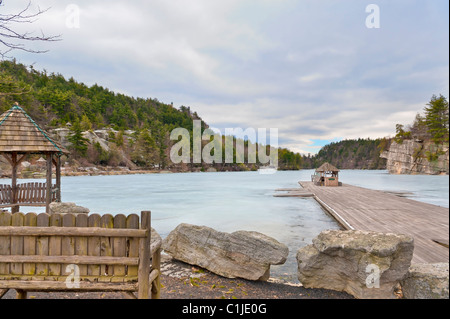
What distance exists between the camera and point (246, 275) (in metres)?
6.22

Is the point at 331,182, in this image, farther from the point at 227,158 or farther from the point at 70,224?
the point at 227,158

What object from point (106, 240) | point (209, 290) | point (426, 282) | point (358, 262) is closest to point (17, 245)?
point (106, 240)

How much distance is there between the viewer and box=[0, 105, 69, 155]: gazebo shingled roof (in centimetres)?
1109

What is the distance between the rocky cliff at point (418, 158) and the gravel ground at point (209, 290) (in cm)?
7510

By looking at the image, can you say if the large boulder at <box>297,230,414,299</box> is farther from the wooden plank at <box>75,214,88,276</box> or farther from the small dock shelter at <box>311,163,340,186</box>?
the small dock shelter at <box>311,163,340,186</box>

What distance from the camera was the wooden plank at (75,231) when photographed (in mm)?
3771

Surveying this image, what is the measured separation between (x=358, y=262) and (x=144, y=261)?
12.6 ft

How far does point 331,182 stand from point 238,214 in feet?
52.1

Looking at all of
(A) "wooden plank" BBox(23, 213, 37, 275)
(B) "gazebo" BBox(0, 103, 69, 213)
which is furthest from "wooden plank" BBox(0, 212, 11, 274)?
(B) "gazebo" BBox(0, 103, 69, 213)

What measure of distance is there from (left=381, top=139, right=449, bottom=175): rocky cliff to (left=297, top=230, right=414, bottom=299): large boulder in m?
74.7

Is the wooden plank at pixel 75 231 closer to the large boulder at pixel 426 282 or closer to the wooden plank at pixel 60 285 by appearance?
the wooden plank at pixel 60 285

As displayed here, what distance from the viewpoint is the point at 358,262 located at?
527 centimetres

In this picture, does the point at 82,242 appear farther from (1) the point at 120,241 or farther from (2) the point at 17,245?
(2) the point at 17,245
